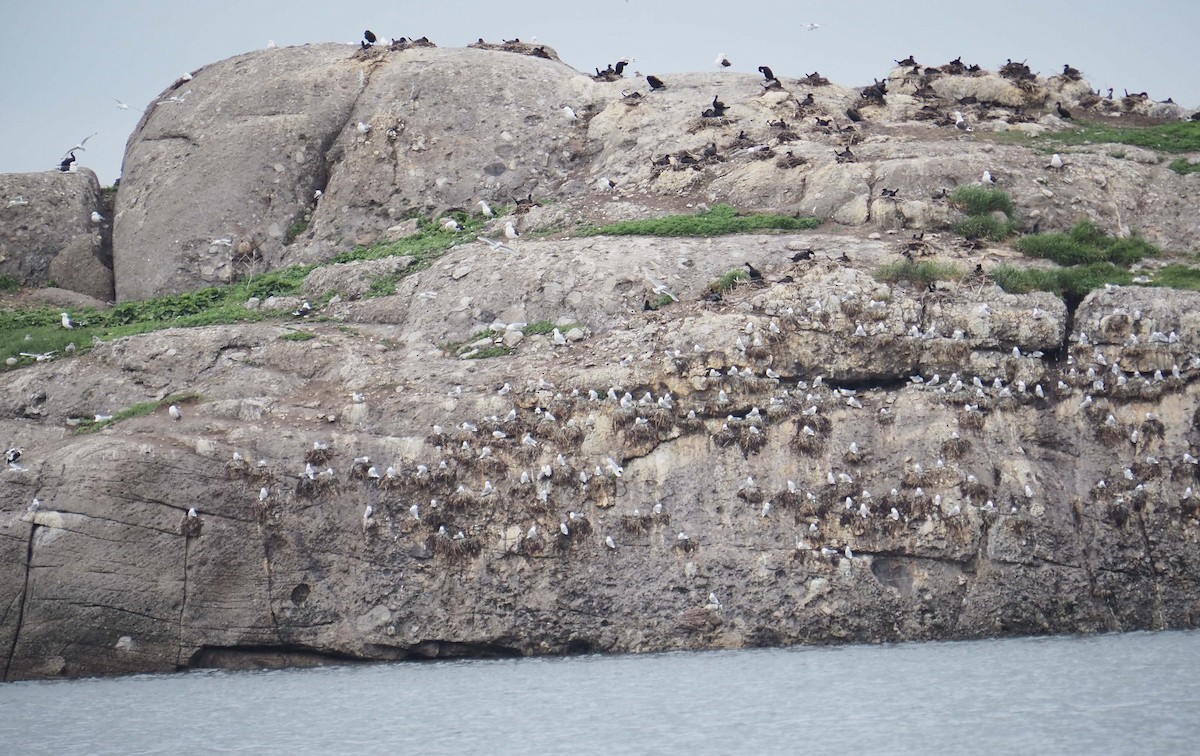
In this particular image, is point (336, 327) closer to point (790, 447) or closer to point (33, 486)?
point (33, 486)

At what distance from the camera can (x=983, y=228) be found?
1139 inches

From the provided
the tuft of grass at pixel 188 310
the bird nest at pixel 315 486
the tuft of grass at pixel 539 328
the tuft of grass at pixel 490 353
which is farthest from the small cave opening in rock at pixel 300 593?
the tuft of grass at pixel 188 310

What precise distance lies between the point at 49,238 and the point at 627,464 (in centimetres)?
2003

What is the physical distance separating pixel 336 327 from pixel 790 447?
10581mm

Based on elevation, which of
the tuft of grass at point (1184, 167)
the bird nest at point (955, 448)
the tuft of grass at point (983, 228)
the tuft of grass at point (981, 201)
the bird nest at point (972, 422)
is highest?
the tuft of grass at point (1184, 167)

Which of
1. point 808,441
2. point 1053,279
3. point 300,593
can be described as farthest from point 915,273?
point 300,593

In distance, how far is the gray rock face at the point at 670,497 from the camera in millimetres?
22719

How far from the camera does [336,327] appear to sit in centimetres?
2933

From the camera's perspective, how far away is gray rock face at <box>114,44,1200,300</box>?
3303cm

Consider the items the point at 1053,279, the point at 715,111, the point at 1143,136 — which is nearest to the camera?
the point at 1053,279

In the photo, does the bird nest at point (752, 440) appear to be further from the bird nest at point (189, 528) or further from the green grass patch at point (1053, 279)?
the bird nest at point (189, 528)

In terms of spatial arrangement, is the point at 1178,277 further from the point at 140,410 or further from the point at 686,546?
the point at 140,410

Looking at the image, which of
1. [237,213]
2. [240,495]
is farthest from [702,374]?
[237,213]

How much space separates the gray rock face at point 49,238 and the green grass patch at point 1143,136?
24317 millimetres
